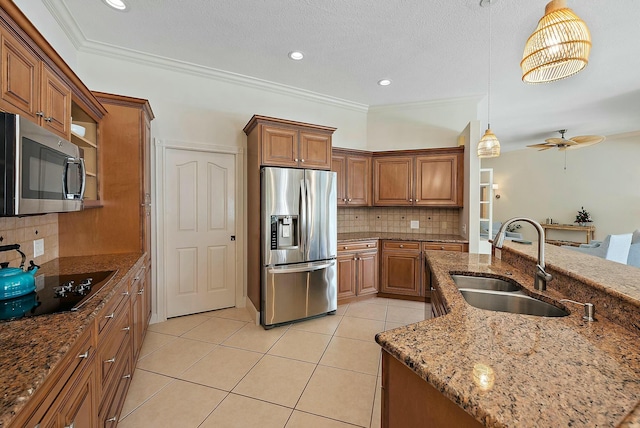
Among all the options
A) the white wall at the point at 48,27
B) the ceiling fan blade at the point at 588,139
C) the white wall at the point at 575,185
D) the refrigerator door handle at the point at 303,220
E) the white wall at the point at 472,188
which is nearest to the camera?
the white wall at the point at 48,27

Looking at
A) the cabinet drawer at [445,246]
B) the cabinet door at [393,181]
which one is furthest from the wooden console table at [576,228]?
the cabinet door at [393,181]

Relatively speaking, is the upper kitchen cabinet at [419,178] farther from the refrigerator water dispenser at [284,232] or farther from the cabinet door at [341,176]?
the refrigerator water dispenser at [284,232]

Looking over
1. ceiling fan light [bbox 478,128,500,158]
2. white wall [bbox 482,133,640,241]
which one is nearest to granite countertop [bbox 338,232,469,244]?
ceiling fan light [bbox 478,128,500,158]

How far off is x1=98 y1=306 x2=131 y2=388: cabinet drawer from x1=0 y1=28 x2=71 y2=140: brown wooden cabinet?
3.84 ft

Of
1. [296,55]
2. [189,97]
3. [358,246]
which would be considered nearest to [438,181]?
[358,246]

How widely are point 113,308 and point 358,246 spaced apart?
285 centimetres

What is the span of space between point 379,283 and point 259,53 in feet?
10.9

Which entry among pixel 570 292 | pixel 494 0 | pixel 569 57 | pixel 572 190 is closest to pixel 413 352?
pixel 570 292

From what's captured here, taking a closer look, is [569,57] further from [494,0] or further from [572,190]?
[572,190]

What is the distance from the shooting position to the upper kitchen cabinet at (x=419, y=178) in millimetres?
3957

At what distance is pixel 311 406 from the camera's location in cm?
188

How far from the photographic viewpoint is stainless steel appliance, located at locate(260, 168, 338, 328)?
9.71 feet

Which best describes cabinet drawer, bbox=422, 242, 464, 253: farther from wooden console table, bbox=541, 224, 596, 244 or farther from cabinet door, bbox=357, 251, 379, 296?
wooden console table, bbox=541, 224, 596, 244

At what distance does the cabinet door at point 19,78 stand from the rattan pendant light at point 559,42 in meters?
2.61
